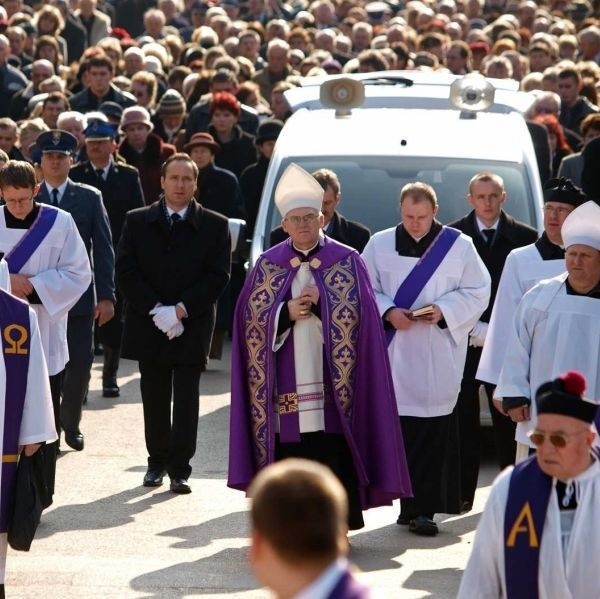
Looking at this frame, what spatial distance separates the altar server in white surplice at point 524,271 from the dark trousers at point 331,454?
Answer: 0.72 m

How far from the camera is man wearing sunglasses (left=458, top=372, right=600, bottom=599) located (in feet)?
17.8

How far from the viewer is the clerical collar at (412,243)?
945 cm

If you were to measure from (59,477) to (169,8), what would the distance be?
14437mm

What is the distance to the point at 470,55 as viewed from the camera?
19.3m

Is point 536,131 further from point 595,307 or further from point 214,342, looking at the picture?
point 595,307

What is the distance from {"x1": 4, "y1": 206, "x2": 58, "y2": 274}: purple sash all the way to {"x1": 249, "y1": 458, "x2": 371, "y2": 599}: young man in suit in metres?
6.08

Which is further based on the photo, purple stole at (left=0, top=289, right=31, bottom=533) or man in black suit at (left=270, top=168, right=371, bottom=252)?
man in black suit at (left=270, top=168, right=371, bottom=252)

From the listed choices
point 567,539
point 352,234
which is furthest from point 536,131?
point 567,539

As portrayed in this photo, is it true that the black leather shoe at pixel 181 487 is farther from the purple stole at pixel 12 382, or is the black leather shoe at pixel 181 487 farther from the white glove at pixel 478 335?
the purple stole at pixel 12 382

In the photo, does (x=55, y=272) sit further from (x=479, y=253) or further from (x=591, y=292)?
(x=591, y=292)

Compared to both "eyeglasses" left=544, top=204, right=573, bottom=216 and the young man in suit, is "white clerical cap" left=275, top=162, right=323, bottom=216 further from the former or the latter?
the young man in suit

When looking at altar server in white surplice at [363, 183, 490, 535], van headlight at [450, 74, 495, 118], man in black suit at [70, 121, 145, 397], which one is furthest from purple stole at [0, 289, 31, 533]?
man in black suit at [70, 121, 145, 397]

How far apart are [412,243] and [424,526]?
1415mm

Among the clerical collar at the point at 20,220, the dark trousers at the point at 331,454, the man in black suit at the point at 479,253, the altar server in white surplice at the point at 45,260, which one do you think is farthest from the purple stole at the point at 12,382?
the man in black suit at the point at 479,253
